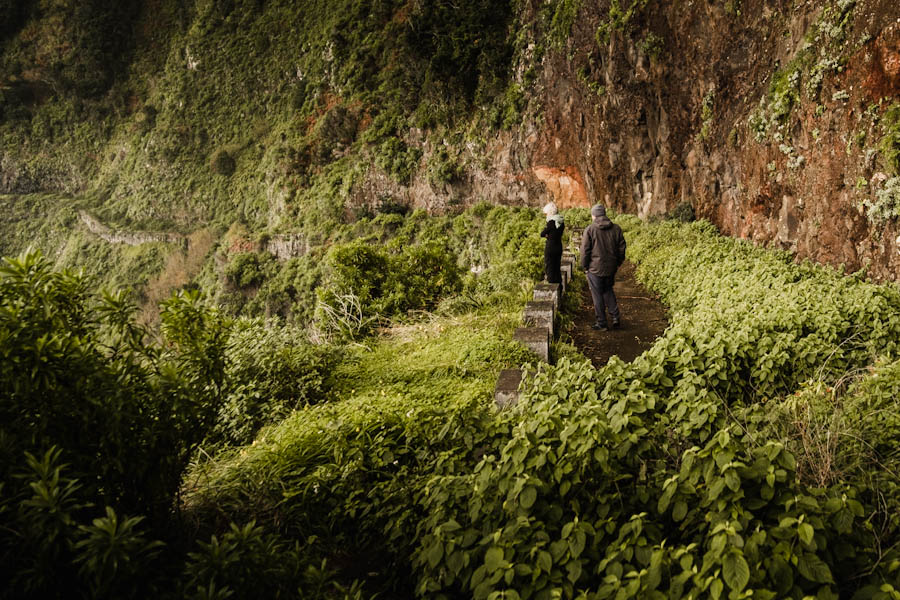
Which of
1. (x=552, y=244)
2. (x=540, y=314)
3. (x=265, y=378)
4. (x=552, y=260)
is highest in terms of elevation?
(x=552, y=244)

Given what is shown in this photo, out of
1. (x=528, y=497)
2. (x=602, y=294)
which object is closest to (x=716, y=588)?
(x=528, y=497)

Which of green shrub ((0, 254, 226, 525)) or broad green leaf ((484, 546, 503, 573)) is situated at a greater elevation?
green shrub ((0, 254, 226, 525))

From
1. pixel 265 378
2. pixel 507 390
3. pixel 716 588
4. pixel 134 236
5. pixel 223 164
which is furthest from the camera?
pixel 223 164

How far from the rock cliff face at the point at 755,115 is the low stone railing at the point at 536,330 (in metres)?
4.63

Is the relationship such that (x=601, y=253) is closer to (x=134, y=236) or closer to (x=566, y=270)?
(x=566, y=270)

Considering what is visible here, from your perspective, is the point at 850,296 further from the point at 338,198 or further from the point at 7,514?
the point at 338,198

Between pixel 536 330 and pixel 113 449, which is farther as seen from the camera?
pixel 536 330

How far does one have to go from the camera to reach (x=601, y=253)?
21.6 ft

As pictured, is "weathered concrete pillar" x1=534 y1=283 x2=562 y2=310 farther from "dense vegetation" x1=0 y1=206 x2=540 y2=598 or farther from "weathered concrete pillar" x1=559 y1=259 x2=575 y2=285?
"dense vegetation" x1=0 y1=206 x2=540 y2=598

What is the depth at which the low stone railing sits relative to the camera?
4.20 meters

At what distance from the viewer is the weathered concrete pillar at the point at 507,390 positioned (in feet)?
13.5

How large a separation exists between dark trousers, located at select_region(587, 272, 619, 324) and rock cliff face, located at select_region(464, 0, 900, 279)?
3.83 meters

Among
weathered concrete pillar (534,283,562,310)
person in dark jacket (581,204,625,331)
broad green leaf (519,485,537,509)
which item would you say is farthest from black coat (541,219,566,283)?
broad green leaf (519,485,537,509)

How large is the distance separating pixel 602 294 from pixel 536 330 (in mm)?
1553
